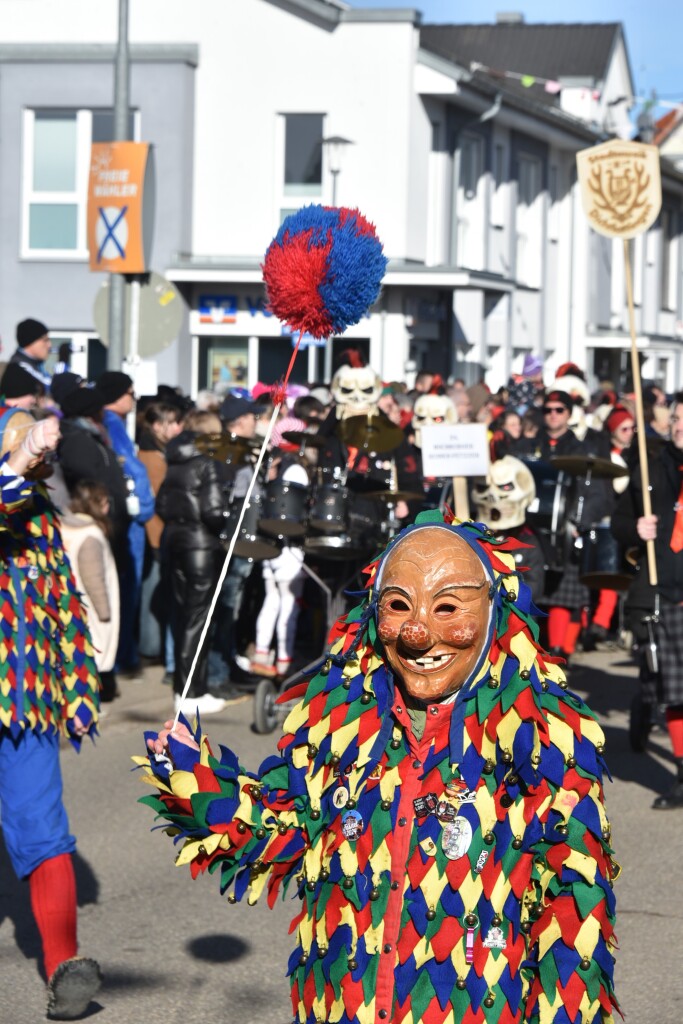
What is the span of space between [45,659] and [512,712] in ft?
8.62

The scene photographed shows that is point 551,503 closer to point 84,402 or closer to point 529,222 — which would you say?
point 84,402

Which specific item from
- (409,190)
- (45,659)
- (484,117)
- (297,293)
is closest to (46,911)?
(45,659)

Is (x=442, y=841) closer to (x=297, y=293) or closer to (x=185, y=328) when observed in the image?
(x=297, y=293)

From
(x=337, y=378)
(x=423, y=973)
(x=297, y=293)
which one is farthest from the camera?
(x=337, y=378)

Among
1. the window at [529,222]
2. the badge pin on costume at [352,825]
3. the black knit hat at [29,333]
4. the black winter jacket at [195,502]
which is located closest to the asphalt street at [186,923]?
the black winter jacket at [195,502]

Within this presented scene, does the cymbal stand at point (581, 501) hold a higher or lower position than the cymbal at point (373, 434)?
Answer: lower

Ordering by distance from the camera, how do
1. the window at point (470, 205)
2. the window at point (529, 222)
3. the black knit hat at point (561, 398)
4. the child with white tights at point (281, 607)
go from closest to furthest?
the child with white tights at point (281, 607) → the black knit hat at point (561, 398) → the window at point (470, 205) → the window at point (529, 222)

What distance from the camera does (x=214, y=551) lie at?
10227 millimetres

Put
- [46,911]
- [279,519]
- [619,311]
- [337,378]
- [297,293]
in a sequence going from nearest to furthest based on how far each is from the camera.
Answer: [297,293] → [46,911] → [279,519] → [337,378] → [619,311]

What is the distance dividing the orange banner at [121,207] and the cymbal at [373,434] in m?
2.79

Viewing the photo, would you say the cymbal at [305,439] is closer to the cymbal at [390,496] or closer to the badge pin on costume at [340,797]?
the cymbal at [390,496]

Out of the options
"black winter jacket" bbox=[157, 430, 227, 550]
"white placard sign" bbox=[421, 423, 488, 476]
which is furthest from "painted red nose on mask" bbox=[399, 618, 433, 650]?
"black winter jacket" bbox=[157, 430, 227, 550]

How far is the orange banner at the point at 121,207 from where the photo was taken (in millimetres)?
12562

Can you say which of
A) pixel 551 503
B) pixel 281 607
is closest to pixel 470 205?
pixel 551 503
